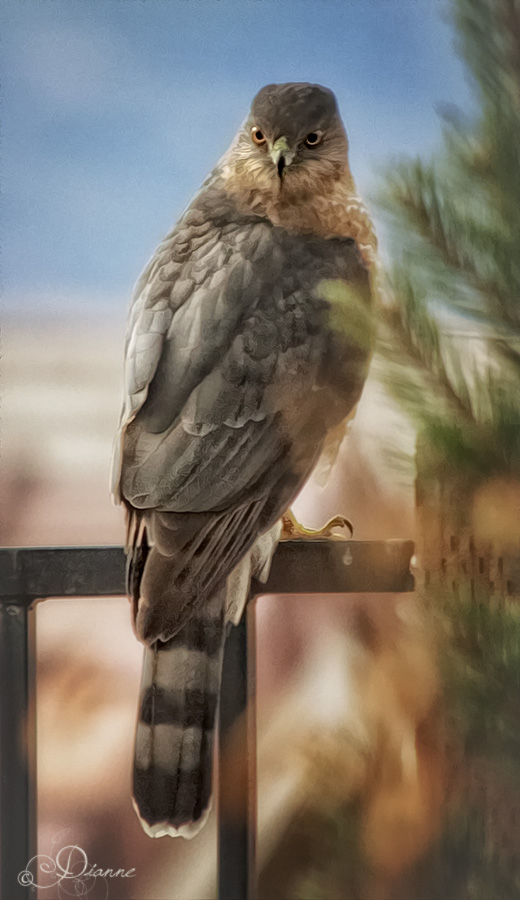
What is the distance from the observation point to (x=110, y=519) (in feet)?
3.05

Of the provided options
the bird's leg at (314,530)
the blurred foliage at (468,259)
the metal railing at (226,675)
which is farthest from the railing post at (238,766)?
the blurred foliage at (468,259)

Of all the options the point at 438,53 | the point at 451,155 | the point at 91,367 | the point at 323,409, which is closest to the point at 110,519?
the point at 91,367

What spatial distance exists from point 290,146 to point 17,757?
85 centimetres

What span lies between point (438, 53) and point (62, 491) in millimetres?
745

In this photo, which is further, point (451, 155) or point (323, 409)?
point (323, 409)

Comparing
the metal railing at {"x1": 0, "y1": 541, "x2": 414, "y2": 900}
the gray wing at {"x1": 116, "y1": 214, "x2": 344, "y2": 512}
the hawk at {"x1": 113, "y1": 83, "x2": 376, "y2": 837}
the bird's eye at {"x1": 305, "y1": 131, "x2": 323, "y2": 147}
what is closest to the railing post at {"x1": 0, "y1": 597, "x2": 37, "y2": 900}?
the metal railing at {"x1": 0, "y1": 541, "x2": 414, "y2": 900}

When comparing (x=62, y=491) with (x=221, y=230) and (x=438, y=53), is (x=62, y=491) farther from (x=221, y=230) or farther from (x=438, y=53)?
(x=438, y=53)

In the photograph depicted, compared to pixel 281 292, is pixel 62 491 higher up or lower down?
lower down

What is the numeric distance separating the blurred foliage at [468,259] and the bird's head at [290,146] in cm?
49

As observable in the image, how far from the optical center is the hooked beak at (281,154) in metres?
0.92

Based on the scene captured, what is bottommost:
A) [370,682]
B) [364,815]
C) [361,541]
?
[364,815]

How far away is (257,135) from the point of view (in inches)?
36.7
